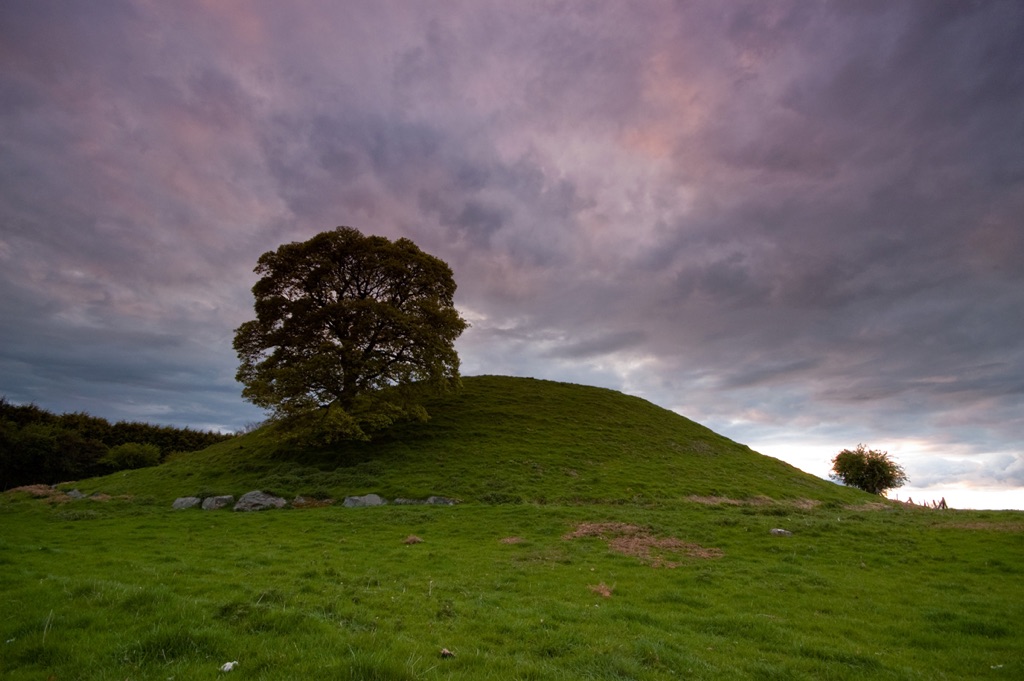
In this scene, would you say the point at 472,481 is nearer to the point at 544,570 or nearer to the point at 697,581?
the point at 544,570

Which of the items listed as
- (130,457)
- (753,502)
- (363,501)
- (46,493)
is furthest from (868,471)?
(130,457)

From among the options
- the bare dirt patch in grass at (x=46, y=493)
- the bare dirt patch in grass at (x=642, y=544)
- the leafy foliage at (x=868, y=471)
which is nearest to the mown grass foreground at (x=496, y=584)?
the bare dirt patch in grass at (x=642, y=544)

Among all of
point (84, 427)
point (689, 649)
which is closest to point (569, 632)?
point (689, 649)

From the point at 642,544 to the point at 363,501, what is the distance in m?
20.3

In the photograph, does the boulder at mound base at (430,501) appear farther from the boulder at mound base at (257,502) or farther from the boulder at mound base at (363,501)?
the boulder at mound base at (257,502)

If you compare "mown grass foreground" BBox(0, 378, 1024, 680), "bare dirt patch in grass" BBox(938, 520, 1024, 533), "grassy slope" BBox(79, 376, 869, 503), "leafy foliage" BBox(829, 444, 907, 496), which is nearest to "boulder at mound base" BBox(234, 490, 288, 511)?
"grassy slope" BBox(79, 376, 869, 503)

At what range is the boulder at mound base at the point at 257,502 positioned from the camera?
34.2 metres

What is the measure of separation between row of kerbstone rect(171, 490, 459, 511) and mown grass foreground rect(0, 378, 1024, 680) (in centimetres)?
147

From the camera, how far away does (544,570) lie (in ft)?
63.5

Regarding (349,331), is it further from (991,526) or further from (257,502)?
(991,526)

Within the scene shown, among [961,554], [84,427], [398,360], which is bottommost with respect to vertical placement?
[961,554]

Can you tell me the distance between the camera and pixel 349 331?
46125 mm

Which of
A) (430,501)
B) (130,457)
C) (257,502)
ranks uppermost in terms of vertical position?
(130,457)

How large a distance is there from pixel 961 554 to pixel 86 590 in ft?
105
